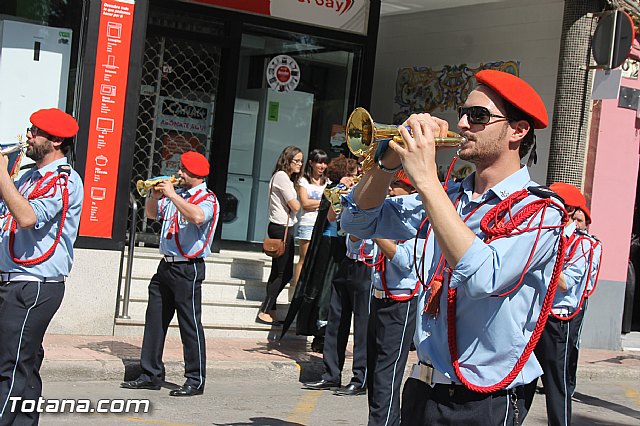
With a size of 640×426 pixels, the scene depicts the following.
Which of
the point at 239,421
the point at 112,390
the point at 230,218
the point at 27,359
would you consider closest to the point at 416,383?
the point at 27,359

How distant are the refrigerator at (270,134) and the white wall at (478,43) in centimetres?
234

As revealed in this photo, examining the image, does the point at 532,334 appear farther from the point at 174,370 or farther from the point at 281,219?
the point at 281,219

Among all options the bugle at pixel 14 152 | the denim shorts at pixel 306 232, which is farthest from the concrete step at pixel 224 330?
the bugle at pixel 14 152

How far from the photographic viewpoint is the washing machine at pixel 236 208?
13.6 metres

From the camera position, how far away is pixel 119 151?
10383 millimetres

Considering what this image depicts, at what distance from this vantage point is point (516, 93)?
11.2ft

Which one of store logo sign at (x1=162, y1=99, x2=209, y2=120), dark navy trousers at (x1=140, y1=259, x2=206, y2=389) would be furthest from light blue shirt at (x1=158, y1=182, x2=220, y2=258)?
store logo sign at (x1=162, y1=99, x2=209, y2=120)

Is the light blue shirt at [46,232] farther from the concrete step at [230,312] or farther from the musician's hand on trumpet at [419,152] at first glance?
the concrete step at [230,312]

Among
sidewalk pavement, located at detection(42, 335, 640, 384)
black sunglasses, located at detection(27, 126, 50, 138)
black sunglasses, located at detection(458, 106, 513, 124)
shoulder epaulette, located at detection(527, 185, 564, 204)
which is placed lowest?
sidewalk pavement, located at detection(42, 335, 640, 384)

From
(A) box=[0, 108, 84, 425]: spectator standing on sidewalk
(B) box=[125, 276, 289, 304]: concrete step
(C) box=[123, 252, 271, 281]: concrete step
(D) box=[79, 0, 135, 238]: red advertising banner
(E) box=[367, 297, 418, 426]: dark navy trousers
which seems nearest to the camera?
(A) box=[0, 108, 84, 425]: spectator standing on sidewalk

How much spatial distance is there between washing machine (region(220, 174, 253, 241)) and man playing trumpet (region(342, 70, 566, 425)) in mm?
10127

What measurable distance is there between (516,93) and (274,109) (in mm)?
10727

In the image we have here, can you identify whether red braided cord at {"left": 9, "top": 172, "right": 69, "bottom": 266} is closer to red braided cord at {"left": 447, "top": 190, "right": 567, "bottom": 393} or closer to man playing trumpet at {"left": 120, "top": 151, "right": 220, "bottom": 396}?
man playing trumpet at {"left": 120, "top": 151, "right": 220, "bottom": 396}

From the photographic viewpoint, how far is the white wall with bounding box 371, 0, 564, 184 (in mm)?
13664
